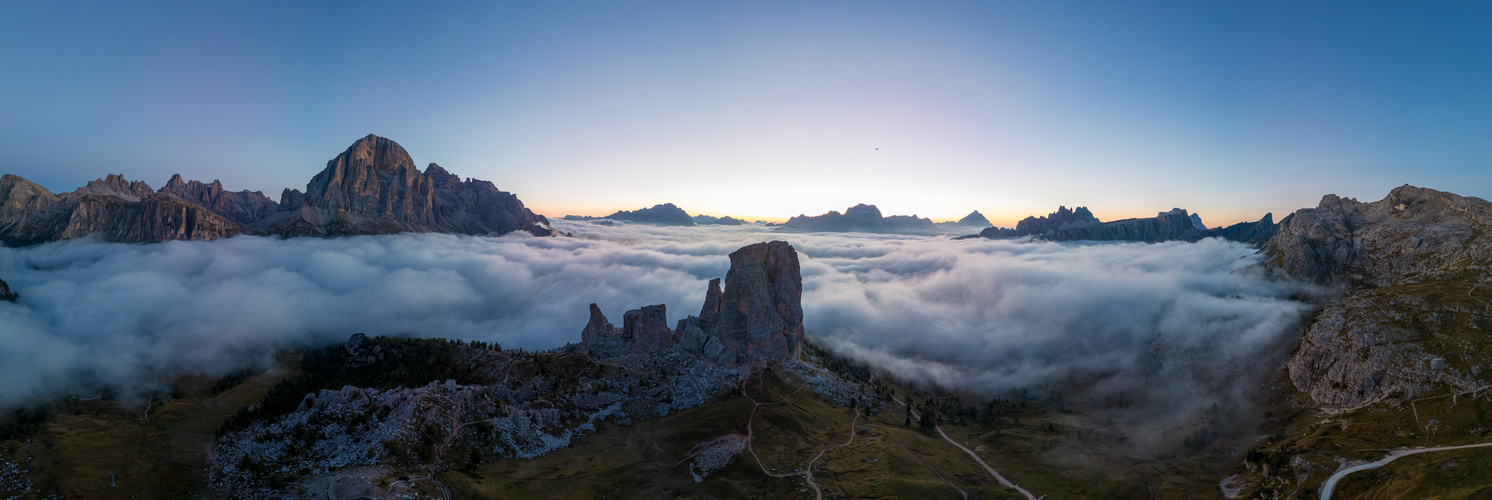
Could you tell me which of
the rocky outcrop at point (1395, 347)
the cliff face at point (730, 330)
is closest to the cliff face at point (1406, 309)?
the rocky outcrop at point (1395, 347)

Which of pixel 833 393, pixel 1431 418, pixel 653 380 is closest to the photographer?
pixel 1431 418

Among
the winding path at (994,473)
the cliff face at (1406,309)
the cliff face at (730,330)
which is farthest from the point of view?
the cliff face at (730,330)

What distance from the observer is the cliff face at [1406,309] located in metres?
114

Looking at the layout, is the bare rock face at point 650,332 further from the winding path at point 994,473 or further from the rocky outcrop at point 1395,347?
the rocky outcrop at point 1395,347

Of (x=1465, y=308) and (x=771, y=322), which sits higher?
(x=1465, y=308)

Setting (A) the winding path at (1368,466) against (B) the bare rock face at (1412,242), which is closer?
(A) the winding path at (1368,466)

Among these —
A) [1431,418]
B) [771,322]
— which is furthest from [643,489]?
[1431,418]

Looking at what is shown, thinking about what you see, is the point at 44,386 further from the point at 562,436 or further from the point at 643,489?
the point at 643,489

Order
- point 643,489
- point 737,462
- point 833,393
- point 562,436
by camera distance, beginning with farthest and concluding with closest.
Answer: point 833,393 → point 562,436 → point 737,462 → point 643,489

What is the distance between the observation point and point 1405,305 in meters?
135

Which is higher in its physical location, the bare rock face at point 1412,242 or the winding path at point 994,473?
the bare rock face at point 1412,242

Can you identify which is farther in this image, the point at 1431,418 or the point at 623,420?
the point at 623,420

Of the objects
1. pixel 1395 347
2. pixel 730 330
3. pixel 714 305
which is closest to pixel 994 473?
pixel 730 330

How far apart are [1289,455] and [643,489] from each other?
136 m
